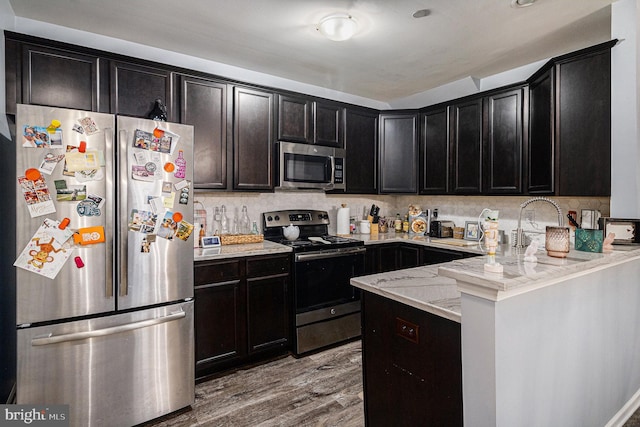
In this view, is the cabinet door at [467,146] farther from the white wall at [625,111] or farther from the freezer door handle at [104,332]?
the freezer door handle at [104,332]

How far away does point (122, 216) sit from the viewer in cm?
185

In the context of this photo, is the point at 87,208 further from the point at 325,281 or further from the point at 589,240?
the point at 589,240

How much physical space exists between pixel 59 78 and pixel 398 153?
316cm

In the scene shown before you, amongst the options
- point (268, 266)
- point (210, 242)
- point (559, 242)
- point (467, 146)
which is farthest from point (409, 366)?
point (467, 146)

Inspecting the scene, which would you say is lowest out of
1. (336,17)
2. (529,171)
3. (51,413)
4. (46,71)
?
(51,413)

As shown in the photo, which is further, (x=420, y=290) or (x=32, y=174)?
(x=32, y=174)

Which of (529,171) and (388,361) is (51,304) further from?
(529,171)

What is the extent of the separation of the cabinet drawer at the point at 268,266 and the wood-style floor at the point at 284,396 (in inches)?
30.5

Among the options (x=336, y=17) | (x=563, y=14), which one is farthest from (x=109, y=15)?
(x=563, y=14)

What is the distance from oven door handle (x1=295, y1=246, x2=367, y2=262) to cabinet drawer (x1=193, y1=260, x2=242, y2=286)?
1.74 ft

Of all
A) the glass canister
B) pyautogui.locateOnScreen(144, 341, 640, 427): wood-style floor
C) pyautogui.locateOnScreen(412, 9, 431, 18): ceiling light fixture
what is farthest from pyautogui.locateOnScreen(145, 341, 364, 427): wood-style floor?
pyautogui.locateOnScreen(412, 9, 431, 18): ceiling light fixture

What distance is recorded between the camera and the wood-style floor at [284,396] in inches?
78.3

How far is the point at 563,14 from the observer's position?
2.14m

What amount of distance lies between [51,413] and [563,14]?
12.8 feet
